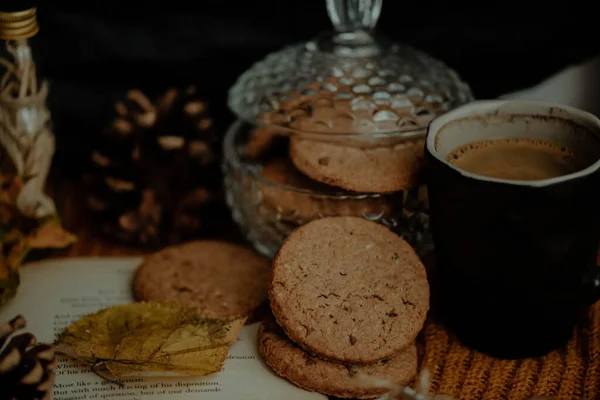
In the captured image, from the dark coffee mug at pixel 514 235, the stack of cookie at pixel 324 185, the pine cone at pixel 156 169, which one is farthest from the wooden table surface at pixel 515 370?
the pine cone at pixel 156 169

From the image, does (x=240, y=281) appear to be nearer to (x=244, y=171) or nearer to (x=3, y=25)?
(x=244, y=171)

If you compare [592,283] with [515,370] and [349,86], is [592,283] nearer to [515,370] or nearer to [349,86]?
[515,370]

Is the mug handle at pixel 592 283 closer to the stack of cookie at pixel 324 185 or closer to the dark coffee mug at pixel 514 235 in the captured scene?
the dark coffee mug at pixel 514 235

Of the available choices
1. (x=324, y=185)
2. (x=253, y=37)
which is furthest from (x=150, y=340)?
(x=253, y=37)

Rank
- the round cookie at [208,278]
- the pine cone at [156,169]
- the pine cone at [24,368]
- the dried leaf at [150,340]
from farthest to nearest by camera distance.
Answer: the pine cone at [156,169], the round cookie at [208,278], the dried leaf at [150,340], the pine cone at [24,368]

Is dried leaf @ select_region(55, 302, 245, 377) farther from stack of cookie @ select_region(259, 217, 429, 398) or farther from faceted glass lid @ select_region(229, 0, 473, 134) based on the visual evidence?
faceted glass lid @ select_region(229, 0, 473, 134)

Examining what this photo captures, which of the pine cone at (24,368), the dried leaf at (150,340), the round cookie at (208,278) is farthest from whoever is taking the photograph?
the round cookie at (208,278)

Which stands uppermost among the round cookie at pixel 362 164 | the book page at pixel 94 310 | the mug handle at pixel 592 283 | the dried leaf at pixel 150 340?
the round cookie at pixel 362 164
